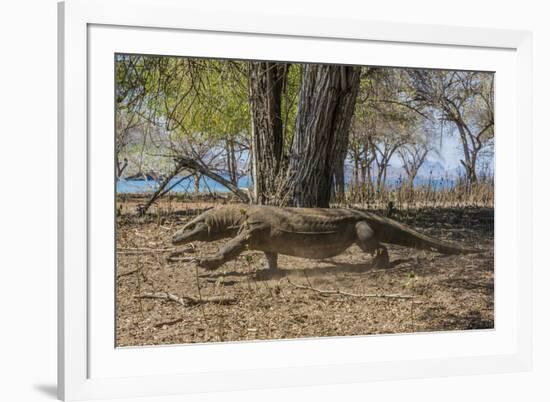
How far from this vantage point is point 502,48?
6227 millimetres

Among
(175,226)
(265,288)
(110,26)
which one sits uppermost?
(110,26)

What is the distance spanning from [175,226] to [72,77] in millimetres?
1190

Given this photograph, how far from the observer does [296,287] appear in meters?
6.03

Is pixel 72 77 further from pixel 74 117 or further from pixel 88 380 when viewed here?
pixel 88 380

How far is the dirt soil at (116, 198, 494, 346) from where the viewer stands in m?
5.62

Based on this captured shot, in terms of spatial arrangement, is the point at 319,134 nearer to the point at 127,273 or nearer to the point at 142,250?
the point at 142,250

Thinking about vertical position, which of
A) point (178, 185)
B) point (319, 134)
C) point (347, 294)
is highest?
point (319, 134)

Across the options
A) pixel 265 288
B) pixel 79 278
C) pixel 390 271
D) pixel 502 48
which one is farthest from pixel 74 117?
pixel 502 48

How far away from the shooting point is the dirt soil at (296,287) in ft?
18.4

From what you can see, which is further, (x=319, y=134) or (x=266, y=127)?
(x=319, y=134)

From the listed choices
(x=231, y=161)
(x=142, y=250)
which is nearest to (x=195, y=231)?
(x=142, y=250)

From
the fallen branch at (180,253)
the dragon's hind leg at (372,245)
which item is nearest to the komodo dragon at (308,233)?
the dragon's hind leg at (372,245)

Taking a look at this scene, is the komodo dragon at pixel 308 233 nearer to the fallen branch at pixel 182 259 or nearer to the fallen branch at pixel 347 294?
the fallen branch at pixel 182 259

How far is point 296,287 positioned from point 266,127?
1.10m
